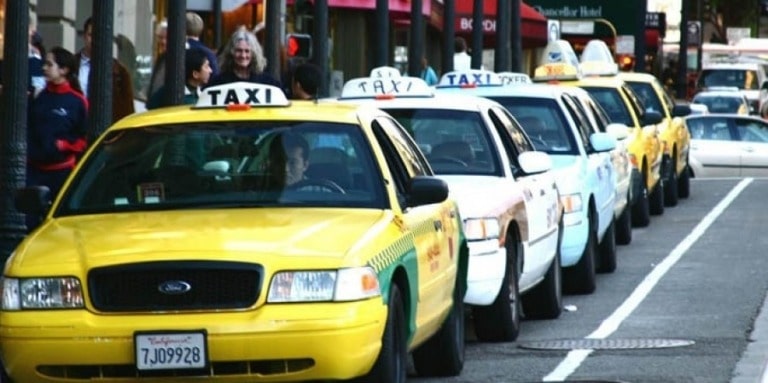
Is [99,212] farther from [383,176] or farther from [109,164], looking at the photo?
[383,176]

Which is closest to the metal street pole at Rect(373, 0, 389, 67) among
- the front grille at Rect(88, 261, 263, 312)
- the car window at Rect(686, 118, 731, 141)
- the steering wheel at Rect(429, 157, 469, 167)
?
the car window at Rect(686, 118, 731, 141)

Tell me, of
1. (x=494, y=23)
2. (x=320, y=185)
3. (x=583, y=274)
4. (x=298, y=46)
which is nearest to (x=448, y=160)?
(x=583, y=274)

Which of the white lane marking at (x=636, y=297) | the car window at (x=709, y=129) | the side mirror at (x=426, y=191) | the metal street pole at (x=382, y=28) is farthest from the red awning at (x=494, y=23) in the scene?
the side mirror at (x=426, y=191)

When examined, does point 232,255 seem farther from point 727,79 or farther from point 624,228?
point 727,79

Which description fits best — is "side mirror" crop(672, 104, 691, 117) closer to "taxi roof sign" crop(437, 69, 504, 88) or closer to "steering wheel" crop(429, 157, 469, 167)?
"taxi roof sign" crop(437, 69, 504, 88)

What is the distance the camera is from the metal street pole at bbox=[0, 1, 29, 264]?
14133mm

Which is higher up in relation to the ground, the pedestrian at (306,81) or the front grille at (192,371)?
the pedestrian at (306,81)

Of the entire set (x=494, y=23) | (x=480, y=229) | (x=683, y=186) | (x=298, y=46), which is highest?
(x=494, y=23)

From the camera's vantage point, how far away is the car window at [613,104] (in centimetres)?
2617

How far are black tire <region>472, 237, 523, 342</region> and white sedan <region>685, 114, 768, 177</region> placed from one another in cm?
2444

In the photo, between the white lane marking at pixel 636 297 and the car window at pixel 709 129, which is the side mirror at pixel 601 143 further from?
the car window at pixel 709 129

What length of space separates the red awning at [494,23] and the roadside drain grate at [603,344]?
36.5 metres

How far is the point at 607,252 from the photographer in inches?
789

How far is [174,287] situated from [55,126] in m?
6.51
